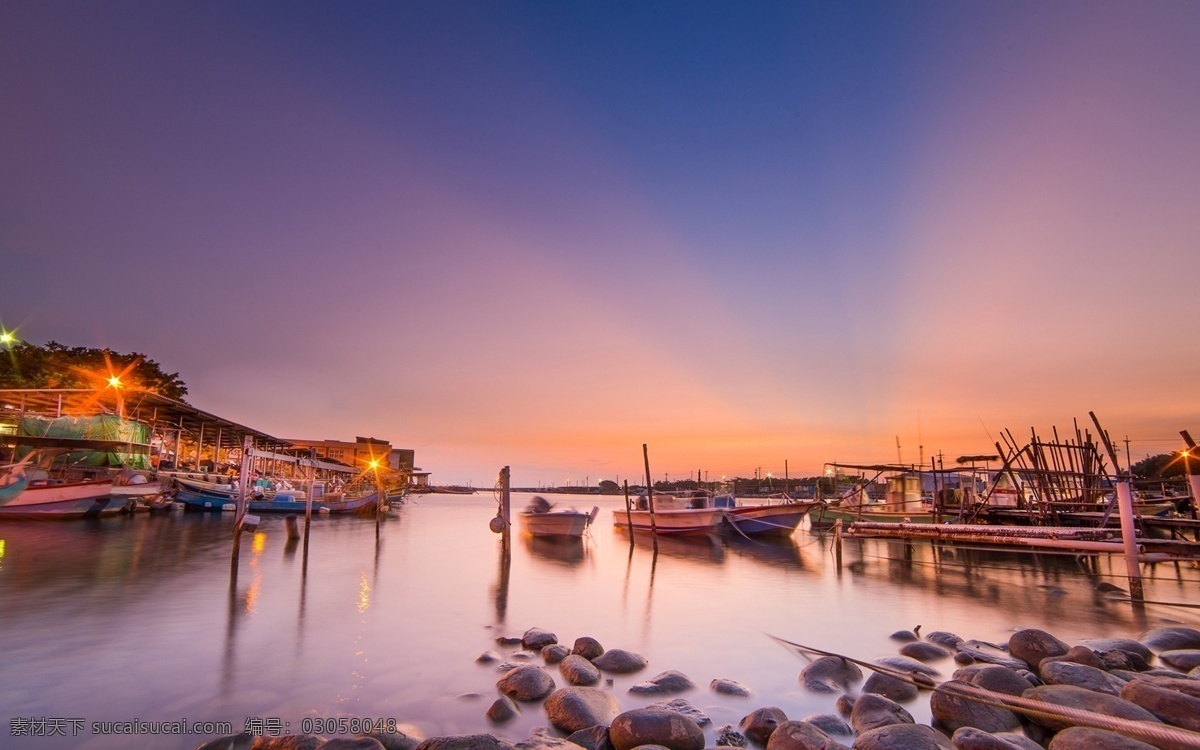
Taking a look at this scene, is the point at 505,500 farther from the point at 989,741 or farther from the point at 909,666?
the point at 989,741

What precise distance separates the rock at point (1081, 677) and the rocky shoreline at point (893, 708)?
2cm

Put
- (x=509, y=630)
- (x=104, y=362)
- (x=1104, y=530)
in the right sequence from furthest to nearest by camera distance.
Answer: (x=104, y=362) → (x=1104, y=530) → (x=509, y=630)

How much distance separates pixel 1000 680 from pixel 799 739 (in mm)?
3718

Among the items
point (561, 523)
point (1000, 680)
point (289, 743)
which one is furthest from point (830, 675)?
point (561, 523)

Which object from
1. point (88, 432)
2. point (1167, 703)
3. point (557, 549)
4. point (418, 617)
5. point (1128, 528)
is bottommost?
point (557, 549)

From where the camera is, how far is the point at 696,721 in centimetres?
760

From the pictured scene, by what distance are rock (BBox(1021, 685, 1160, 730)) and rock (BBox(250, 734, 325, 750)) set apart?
318 inches

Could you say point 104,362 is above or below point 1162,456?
above

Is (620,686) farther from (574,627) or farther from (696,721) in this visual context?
(574,627)

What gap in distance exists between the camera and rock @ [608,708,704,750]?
21.1 feet

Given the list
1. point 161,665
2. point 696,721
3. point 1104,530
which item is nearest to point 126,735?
point 161,665

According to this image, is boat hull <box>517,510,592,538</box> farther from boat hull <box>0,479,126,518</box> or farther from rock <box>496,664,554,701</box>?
boat hull <box>0,479,126,518</box>

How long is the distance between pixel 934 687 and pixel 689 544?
30.8m

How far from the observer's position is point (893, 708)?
7395mm
